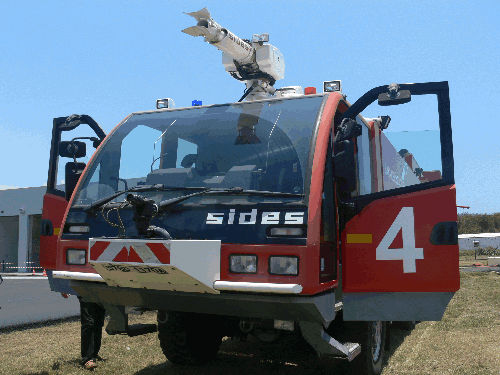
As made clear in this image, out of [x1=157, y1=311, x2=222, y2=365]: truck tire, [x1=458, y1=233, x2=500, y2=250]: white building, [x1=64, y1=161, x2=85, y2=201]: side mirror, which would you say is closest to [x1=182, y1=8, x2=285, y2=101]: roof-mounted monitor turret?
[x1=64, y1=161, x2=85, y2=201]: side mirror

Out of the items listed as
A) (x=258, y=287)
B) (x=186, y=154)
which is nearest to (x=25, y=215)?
(x=186, y=154)

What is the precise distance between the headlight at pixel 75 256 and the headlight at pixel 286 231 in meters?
1.60

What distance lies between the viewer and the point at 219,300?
3912 mm

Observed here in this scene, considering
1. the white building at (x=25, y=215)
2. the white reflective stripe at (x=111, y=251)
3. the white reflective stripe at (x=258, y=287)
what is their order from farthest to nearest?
the white building at (x=25, y=215) < the white reflective stripe at (x=111, y=251) < the white reflective stripe at (x=258, y=287)

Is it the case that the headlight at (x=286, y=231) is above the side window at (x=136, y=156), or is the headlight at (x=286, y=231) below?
below

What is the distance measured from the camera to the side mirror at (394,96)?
13.7 feet

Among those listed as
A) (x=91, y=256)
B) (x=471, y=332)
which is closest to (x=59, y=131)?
(x=91, y=256)

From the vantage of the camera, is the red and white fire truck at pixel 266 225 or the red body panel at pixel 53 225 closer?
the red and white fire truck at pixel 266 225

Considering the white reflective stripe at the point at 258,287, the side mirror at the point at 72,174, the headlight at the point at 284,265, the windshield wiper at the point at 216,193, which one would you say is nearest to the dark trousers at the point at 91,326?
the side mirror at the point at 72,174

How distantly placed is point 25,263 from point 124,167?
30.7 meters

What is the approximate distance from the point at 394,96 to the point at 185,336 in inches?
122

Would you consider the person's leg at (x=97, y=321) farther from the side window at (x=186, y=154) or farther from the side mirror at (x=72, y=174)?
the side window at (x=186, y=154)

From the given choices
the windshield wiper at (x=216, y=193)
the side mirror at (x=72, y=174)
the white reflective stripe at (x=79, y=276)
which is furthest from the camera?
the side mirror at (x=72, y=174)

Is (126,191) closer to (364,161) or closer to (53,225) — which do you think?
(53,225)
